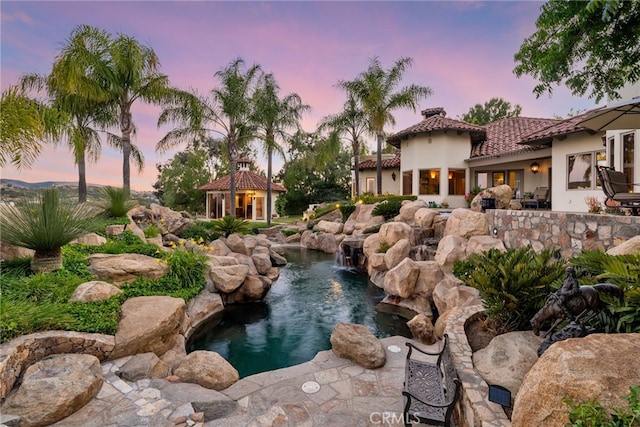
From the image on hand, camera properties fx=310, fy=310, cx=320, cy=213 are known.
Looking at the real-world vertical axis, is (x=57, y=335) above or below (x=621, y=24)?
below

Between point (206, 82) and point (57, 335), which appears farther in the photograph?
point (206, 82)

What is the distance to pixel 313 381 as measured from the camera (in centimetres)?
483

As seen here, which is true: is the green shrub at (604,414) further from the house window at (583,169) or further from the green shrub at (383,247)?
the house window at (583,169)

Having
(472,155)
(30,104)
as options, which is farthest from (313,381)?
(472,155)

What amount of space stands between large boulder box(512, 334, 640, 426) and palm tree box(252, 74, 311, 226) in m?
19.3

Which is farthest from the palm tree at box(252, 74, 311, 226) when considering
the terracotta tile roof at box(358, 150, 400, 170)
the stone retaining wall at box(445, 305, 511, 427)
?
the stone retaining wall at box(445, 305, 511, 427)

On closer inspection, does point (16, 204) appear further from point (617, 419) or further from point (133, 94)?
point (133, 94)

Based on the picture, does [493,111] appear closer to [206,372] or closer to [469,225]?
[469,225]

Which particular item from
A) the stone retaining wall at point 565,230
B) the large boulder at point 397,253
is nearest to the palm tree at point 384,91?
the large boulder at point 397,253

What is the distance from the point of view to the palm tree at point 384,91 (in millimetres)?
20359

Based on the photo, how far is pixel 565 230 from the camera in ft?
23.7

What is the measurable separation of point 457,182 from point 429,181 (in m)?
1.70

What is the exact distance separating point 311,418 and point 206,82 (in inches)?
811

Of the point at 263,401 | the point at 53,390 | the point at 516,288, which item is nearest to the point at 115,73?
the point at 53,390
